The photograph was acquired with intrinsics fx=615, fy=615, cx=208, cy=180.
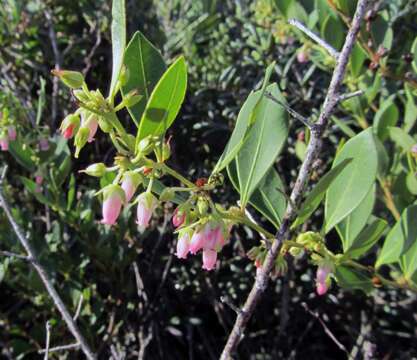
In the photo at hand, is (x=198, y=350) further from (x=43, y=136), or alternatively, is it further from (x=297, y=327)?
(x=43, y=136)

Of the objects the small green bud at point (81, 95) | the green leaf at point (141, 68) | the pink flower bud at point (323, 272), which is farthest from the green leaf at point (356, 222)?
the small green bud at point (81, 95)

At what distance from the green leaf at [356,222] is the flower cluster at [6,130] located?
3.02 ft

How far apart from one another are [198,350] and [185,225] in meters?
1.34

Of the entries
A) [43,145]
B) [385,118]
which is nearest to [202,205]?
[385,118]

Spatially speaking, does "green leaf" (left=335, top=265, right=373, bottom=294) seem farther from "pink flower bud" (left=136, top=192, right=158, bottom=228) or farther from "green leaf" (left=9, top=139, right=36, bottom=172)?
"green leaf" (left=9, top=139, right=36, bottom=172)

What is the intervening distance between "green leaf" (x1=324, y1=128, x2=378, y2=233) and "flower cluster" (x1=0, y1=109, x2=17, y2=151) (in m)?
0.95

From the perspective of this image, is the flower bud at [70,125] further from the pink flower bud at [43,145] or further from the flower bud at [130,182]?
the pink flower bud at [43,145]

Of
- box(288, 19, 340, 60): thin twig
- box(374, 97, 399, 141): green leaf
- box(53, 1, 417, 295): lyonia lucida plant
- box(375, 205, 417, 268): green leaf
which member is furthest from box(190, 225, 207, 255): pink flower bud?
box(374, 97, 399, 141): green leaf

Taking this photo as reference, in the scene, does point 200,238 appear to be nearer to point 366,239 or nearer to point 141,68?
point 141,68

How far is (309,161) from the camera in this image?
2.87 ft

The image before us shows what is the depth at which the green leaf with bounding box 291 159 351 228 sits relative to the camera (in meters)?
0.87

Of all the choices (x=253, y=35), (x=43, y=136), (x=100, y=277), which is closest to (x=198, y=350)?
(x=100, y=277)

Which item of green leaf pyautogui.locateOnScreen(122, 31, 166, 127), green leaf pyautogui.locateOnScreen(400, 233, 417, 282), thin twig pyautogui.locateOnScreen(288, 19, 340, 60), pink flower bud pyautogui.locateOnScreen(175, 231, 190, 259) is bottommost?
green leaf pyautogui.locateOnScreen(400, 233, 417, 282)

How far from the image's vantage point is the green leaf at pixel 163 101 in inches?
33.9
